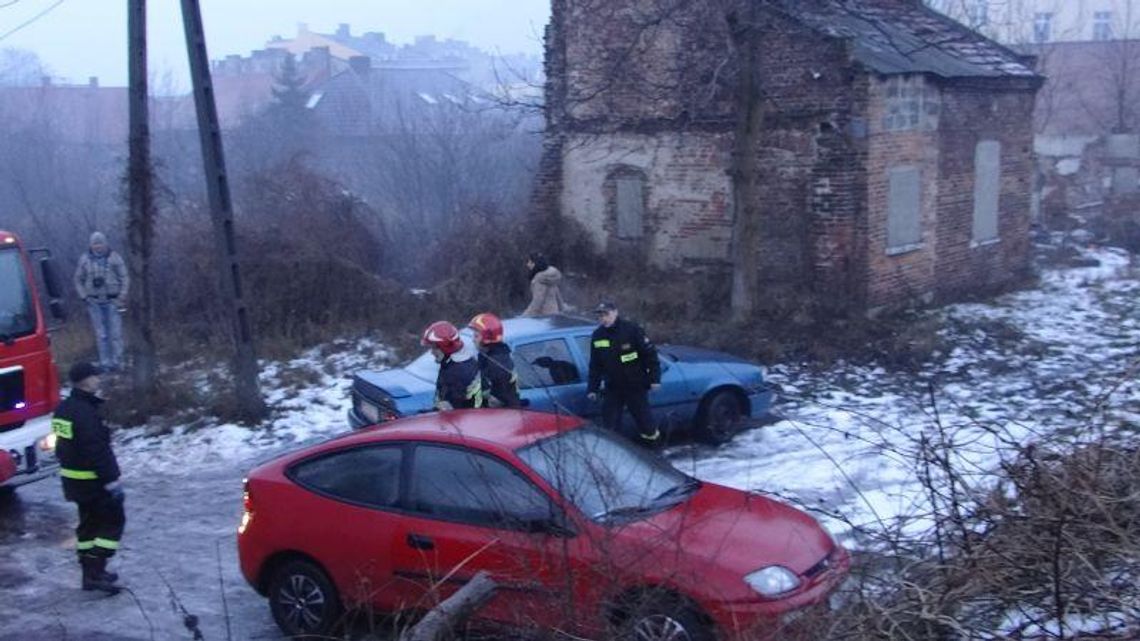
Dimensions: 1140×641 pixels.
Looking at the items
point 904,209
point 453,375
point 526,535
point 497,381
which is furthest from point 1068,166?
point 526,535

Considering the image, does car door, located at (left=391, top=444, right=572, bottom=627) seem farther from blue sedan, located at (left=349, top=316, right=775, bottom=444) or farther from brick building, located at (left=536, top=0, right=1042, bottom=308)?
brick building, located at (left=536, top=0, right=1042, bottom=308)

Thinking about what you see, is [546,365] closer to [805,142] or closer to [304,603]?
[304,603]

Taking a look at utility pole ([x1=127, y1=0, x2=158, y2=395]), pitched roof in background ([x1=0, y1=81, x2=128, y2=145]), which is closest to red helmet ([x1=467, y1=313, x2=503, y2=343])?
utility pole ([x1=127, y1=0, x2=158, y2=395])

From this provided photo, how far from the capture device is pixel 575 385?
12.4 meters

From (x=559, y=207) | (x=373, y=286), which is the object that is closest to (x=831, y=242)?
(x=559, y=207)

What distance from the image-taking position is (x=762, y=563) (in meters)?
6.84

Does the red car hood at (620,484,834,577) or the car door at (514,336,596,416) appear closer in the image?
the red car hood at (620,484,834,577)

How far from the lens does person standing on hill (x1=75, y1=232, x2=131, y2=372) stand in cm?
1691

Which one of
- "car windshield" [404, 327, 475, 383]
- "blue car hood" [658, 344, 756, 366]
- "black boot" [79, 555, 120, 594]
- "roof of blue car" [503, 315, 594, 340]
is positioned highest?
"roof of blue car" [503, 315, 594, 340]

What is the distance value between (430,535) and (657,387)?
5036mm

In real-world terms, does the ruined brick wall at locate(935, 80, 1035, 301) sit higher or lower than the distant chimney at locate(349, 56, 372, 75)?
lower

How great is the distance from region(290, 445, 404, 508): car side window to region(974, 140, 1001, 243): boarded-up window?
16.8 meters

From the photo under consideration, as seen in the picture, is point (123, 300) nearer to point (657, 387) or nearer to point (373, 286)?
point (373, 286)

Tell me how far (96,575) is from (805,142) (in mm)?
13079
